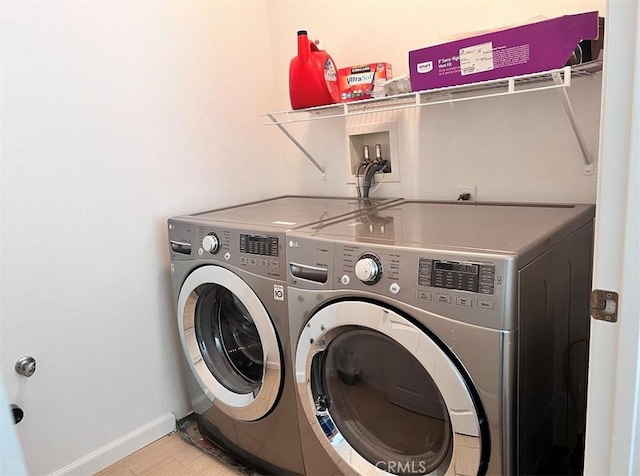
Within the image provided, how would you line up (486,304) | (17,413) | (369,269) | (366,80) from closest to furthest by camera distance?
(486,304)
(369,269)
(17,413)
(366,80)

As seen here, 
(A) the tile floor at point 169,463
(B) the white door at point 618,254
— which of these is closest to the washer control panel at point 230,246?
(A) the tile floor at point 169,463

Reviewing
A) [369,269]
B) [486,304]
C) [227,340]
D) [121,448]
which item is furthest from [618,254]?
[121,448]

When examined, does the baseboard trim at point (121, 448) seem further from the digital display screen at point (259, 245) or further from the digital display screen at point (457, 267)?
the digital display screen at point (457, 267)

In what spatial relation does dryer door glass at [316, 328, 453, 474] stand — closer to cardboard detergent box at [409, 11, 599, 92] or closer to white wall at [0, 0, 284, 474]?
cardboard detergent box at [409, 11, 599, 92]

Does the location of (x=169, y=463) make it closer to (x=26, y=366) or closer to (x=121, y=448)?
(x=121, y=448)

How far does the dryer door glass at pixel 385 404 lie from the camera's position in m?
1.28

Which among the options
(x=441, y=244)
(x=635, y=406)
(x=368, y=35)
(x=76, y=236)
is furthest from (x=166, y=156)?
(x=635, y=406)

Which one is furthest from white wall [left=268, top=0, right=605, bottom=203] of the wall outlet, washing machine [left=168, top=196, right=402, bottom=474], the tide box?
washing machine [left=168, top=196, right=402, bottom=474]

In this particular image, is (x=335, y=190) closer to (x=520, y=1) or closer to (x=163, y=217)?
(x=163, y=217)

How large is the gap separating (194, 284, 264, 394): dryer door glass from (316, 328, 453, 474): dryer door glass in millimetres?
442

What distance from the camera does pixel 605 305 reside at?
734 mm

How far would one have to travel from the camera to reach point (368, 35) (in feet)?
6.46

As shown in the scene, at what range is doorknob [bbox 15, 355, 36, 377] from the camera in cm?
168

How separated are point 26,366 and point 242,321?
2.44ft
